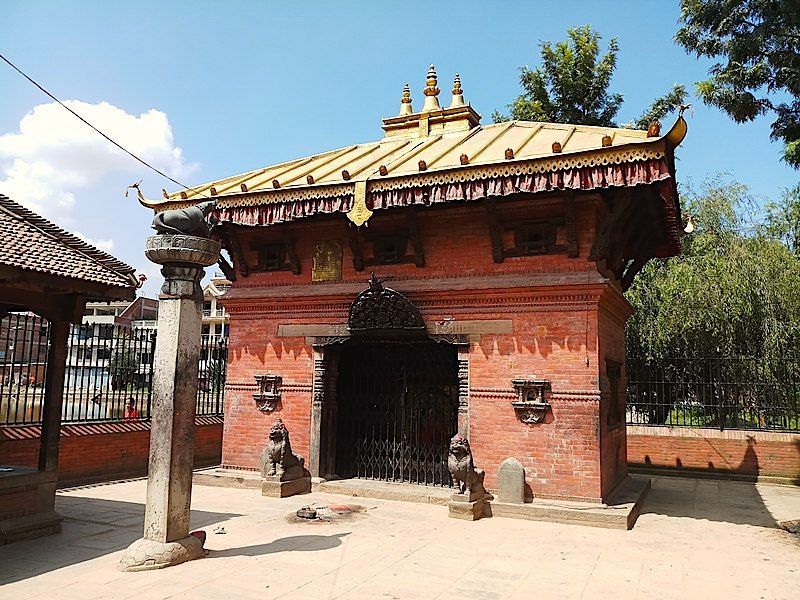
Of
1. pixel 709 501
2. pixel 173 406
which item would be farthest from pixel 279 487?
pixel 709 501

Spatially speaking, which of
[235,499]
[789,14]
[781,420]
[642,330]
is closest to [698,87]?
[789,14]

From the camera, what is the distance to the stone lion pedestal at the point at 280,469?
34.0 ft

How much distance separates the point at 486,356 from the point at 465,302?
98 cm

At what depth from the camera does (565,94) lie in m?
25.1

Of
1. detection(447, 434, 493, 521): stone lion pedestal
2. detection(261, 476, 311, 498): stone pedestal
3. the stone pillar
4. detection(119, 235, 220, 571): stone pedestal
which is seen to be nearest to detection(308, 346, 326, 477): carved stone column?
detection(261, 476, 311, 498): stone pedestal

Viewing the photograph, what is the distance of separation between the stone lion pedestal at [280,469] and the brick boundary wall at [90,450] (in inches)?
149

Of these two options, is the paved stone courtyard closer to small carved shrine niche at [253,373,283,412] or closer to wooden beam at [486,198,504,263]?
small carved shrine niche at [253,373,283,412]

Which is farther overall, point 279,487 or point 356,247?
point 356,247

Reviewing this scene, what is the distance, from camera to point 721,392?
586 inches

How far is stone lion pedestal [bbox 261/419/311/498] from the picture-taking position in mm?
10352

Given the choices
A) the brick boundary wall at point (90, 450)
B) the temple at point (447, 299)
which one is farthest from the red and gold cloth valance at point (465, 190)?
the brick boundary wall at point (90, 450)

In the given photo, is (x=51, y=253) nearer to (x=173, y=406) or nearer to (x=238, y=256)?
(x=173, y=406)

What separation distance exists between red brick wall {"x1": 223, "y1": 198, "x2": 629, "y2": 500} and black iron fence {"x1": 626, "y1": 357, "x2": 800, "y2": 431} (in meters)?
4.26

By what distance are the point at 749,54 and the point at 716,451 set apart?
43.3 feet
